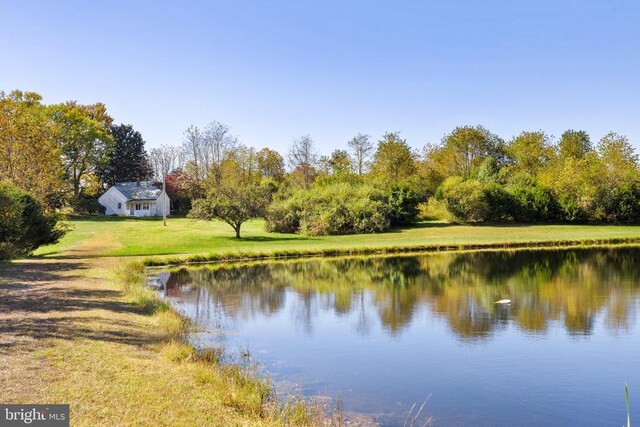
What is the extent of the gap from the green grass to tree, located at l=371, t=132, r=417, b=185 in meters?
14.2

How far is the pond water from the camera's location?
36.1 feet

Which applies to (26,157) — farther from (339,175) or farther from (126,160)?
(126,160)

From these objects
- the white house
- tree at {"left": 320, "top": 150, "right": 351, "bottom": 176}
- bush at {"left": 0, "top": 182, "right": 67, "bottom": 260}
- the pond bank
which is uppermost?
tree at {"left": 320, "top": 150, "right": 351, "bottom": 176}

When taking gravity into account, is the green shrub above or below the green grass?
above

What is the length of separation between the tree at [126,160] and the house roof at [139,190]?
22.8 feet

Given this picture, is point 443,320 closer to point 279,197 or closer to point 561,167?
point 279,197

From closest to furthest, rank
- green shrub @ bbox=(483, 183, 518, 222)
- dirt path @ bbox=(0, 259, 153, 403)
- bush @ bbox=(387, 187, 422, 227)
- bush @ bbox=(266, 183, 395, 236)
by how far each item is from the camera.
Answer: dirt path @ bbox=(0, 259, 153, 403)
bush @ bbox=(266, 183, 395, 236)
bush @ bbox=(387, 187, 422, 227)
green shrub @ bbox=(483, 183, 518, 222)

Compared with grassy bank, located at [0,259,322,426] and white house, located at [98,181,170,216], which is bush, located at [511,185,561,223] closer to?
white house, located at [98,181,170,216]

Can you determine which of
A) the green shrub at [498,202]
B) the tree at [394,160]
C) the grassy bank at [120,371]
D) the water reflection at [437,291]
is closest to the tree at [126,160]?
the tree at [394,160]

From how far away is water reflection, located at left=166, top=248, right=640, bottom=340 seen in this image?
18375 mm

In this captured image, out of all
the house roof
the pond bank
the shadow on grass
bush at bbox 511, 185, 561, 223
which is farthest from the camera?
the house roof

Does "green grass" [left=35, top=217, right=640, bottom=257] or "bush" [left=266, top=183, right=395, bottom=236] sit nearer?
"green grass" [left=35, top=217, right=640, bottom=257]

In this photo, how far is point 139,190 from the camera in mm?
86188

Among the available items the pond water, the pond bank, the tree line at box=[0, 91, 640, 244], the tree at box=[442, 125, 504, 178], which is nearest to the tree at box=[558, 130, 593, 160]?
the tree line at box=[0, 91, 640, 244]
